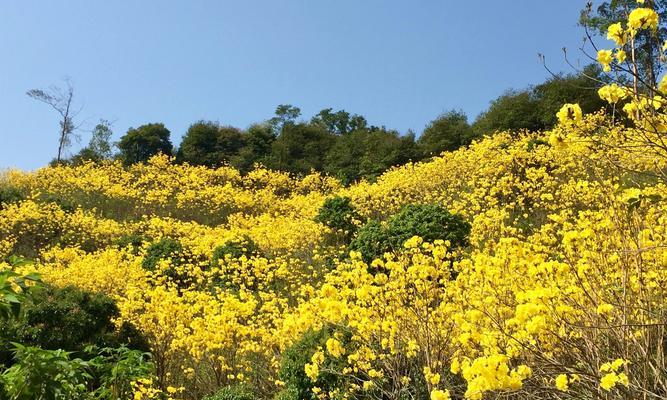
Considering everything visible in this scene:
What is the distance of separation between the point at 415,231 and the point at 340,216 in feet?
11.6

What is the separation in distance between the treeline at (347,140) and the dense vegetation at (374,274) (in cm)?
19

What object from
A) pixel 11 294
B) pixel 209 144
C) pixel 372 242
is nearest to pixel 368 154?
pixel 209 144

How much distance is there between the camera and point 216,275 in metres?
10.4

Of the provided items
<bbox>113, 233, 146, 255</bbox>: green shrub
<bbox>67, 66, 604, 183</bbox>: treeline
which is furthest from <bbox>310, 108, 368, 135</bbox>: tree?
<bbox>113, 233, 146, 255</bbox>: green shrub

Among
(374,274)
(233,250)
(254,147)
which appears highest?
(254,147)

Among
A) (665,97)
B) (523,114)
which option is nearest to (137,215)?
(523,114)

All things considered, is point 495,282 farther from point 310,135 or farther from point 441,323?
point 310,135

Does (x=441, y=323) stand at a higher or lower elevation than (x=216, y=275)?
lower

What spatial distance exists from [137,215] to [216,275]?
7.79 meters

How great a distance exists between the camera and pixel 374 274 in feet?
26.6

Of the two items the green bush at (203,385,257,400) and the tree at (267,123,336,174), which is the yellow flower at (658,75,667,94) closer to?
the green bush at (203,385,257,400)

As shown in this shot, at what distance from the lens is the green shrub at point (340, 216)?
11.8 m

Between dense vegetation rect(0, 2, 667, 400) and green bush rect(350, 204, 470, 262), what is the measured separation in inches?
1.5

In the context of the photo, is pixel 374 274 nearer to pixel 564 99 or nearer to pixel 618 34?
pixel 618 34
